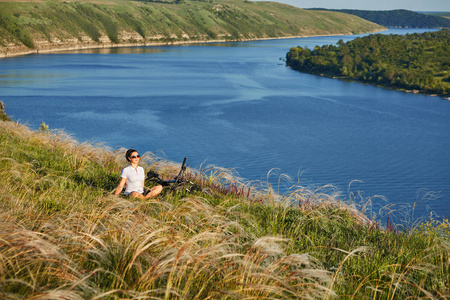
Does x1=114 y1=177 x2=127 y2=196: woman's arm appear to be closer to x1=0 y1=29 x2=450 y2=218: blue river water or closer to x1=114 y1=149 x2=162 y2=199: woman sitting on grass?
x1=114 y1=149 x2=162 y2=199: woman sitting on grass

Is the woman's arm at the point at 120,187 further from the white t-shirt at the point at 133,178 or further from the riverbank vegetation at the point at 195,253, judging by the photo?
the riverbank vegetation at the point at 195,253

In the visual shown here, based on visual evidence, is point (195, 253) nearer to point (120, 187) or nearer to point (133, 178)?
point (120, 187)

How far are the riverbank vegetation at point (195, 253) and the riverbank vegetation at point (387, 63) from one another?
80.9 meters

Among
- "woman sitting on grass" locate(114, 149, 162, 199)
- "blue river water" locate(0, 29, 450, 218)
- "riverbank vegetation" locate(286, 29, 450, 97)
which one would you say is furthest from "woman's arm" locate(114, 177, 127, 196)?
"riverbank vegetation" locate(286, 29, 450, 97)

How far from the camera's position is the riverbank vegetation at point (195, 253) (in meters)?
4.04

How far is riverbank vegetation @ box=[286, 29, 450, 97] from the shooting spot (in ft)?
287

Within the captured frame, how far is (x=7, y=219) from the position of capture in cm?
518

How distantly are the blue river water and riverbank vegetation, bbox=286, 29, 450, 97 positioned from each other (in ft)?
22.6

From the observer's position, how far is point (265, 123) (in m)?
48.5

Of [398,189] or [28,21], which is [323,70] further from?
[28,21]

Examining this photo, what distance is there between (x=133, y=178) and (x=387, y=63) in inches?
4371

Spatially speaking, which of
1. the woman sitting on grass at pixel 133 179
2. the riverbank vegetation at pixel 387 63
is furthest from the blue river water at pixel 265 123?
the woman sitting on grass at pixel 133 179

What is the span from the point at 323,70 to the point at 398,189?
269 feet

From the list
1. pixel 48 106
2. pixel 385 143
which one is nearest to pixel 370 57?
pixel 385 143
